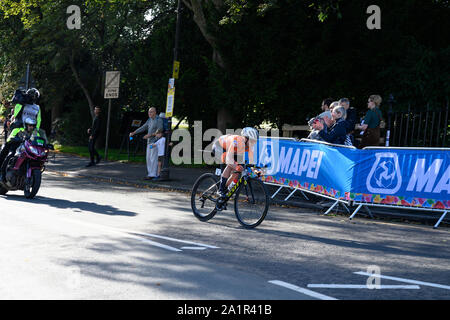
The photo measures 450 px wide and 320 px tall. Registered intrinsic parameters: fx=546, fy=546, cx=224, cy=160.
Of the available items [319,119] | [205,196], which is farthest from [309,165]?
[205,196]

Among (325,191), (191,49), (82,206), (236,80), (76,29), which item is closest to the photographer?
(82,206)

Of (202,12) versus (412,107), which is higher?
(202,12)

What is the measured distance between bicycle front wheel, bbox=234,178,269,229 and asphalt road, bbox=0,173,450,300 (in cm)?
23

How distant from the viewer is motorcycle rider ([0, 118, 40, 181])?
10828 millimetres

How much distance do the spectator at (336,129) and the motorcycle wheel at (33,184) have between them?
5.70 metres

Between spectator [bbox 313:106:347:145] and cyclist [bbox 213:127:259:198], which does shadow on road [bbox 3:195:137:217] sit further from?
spectator [bbox 313:106:347:145]

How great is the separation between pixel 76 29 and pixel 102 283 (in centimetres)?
2083

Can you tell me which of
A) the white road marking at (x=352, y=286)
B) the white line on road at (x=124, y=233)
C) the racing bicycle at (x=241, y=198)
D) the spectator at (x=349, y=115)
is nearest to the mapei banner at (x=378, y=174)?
the spectator at (x=349, y=115)

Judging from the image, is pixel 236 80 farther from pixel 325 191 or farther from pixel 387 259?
pixel 387 259

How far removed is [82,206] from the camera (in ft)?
33.1

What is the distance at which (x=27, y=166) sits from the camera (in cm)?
1067

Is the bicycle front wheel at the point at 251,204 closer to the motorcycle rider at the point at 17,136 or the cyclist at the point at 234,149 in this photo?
the cyclist at the point at 234,149

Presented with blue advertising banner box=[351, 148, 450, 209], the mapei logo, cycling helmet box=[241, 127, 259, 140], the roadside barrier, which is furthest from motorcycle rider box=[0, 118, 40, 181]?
the mapei logo
